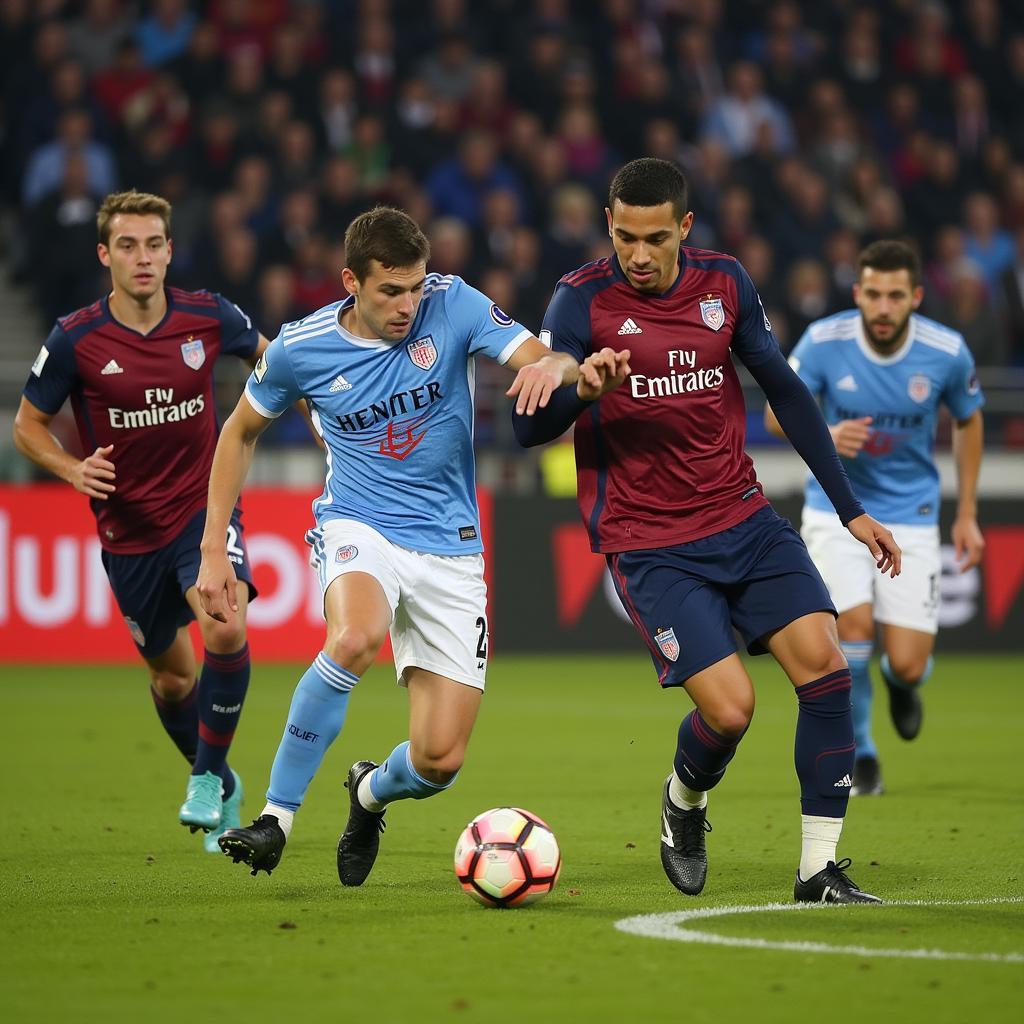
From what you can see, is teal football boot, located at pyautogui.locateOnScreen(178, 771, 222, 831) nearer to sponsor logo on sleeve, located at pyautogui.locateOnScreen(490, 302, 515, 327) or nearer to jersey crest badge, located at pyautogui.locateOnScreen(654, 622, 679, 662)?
jersey crest badge, located at pyautogui.locateOnScreen(654, 622, 679, 662)

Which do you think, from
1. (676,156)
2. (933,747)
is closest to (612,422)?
(933,747)

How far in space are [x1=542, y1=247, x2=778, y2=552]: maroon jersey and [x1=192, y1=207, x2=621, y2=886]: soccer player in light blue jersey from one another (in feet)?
0.95

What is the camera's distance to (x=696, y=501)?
242 inches

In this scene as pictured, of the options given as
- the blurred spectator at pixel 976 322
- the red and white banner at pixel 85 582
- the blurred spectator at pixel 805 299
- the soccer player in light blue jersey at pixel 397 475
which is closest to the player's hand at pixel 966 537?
the soccer player in light blue jersey at pixel 397 475

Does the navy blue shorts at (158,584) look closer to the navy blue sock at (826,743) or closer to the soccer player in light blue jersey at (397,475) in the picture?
the soccer player in light blue jersey at (397,475)

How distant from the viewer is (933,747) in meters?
10.5

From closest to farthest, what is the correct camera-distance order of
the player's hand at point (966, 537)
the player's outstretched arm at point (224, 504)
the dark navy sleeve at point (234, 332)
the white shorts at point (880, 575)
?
the player's outstretched arm at point (224, 504) < the dark navy sleeve at point (234, 332) < the white shorts at point (880, 575) < the player's hand at point (966, 537)

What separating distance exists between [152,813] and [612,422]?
10.6 ft

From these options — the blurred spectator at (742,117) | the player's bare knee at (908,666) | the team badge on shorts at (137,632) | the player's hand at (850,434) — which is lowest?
the player's bare knee at (908,666)

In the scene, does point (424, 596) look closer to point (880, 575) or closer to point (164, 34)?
point (880, 575)

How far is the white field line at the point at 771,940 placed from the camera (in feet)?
15.9

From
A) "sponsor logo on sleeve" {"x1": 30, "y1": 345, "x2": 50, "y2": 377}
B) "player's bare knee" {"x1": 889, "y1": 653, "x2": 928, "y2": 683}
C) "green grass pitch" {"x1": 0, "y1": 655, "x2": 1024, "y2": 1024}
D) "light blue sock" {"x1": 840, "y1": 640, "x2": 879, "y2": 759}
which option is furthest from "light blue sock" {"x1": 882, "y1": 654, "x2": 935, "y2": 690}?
"sponsor logo on sleeve" {"x1": 30, "y1": 345, "x2": 50, "y2": 377}

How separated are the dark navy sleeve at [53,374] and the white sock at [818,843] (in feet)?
12.0

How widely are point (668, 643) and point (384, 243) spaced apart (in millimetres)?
1620
